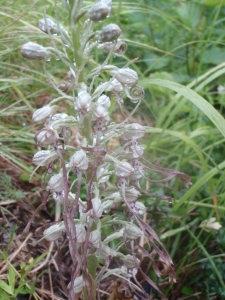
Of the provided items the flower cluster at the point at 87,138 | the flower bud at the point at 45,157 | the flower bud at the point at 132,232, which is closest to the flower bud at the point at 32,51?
the flower cluster at the point at 87,138

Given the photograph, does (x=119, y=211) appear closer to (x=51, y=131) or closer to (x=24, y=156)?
(x=24, y=156)

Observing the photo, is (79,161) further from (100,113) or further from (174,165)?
(174,165)

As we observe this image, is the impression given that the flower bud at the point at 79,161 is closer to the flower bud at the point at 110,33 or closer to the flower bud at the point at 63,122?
the flower bud at the point at 63,122

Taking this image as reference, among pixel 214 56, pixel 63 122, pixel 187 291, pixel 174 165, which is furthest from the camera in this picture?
pixel 214 56

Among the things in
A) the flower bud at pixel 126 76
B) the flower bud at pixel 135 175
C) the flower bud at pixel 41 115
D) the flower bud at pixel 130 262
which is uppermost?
the flower bud at pixel 126 76

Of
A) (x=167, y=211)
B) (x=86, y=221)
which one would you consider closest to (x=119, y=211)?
(x=167, y=211)

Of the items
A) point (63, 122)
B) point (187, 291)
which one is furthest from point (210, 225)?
point (63, 122)

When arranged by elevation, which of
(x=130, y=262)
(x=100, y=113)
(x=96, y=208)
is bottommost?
(x=130, y=262)
